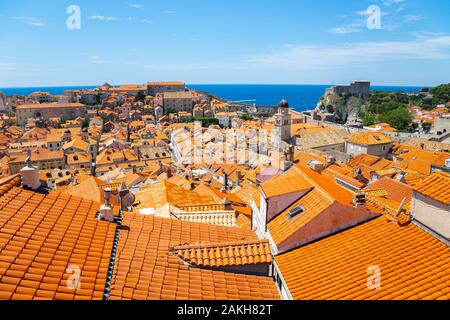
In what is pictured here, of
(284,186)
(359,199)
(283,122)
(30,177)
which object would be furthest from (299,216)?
(283,122)

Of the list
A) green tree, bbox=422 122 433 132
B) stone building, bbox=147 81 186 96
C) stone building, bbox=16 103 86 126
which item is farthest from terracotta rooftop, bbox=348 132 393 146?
stone building, bbox=147 81 186 96

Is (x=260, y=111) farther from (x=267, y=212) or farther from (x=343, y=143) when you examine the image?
(x=267, y=212)

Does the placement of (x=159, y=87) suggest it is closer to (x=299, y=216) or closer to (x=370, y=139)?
(x=370, y=139)

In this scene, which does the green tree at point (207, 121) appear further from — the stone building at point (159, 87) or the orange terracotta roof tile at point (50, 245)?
the orange terracotta roof tile at point (50, 245)

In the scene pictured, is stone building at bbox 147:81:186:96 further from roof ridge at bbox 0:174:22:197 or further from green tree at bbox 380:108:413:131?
roof ridge at bbox 0:174:22:197

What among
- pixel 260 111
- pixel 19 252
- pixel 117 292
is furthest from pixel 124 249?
pixel 260 111

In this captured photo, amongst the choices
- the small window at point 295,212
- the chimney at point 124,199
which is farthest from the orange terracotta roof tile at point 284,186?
the chimney at point 124,199
